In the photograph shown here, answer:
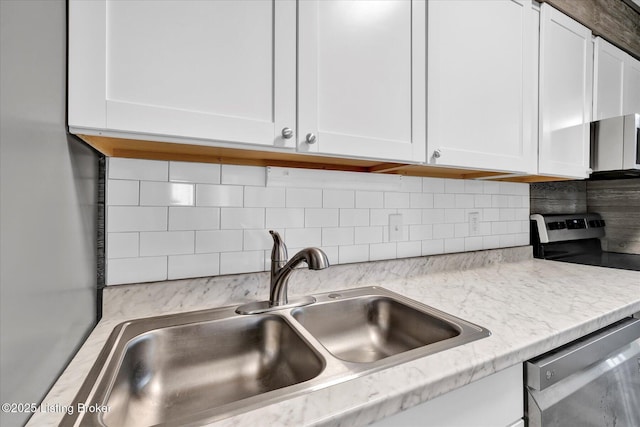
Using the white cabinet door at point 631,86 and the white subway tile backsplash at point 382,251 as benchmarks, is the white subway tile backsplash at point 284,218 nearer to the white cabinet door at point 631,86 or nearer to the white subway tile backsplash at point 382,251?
the white subway tile backsplash at point 382,251

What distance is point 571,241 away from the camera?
6.05 feet

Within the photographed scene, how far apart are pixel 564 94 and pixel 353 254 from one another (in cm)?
133

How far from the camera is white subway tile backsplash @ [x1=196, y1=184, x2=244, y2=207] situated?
0.98 meters

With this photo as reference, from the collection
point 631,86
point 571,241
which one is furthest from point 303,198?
point 631,86

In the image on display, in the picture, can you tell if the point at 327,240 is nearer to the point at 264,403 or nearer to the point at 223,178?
the point at 223,178

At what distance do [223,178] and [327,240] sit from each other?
1.54ft

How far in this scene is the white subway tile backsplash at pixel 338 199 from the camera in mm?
1179

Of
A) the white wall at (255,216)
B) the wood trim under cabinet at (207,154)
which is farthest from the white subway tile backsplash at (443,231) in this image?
the wood trim under cabinet at (207,154)

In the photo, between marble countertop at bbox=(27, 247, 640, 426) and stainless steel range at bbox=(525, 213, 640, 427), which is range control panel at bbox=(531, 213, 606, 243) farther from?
stainless steel range at bbox=(525, 213, 640, 427)

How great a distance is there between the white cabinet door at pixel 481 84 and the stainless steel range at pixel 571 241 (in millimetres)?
662

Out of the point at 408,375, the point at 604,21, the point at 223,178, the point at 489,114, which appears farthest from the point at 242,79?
the point at 604,21

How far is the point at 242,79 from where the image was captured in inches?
29.6

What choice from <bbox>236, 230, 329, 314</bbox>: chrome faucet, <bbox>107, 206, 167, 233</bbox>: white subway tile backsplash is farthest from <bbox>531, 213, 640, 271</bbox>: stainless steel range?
<bbox>107, 206, 167, 233</bbox>: white subway tile backsplash

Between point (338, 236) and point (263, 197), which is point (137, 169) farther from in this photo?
point (338, 236)
